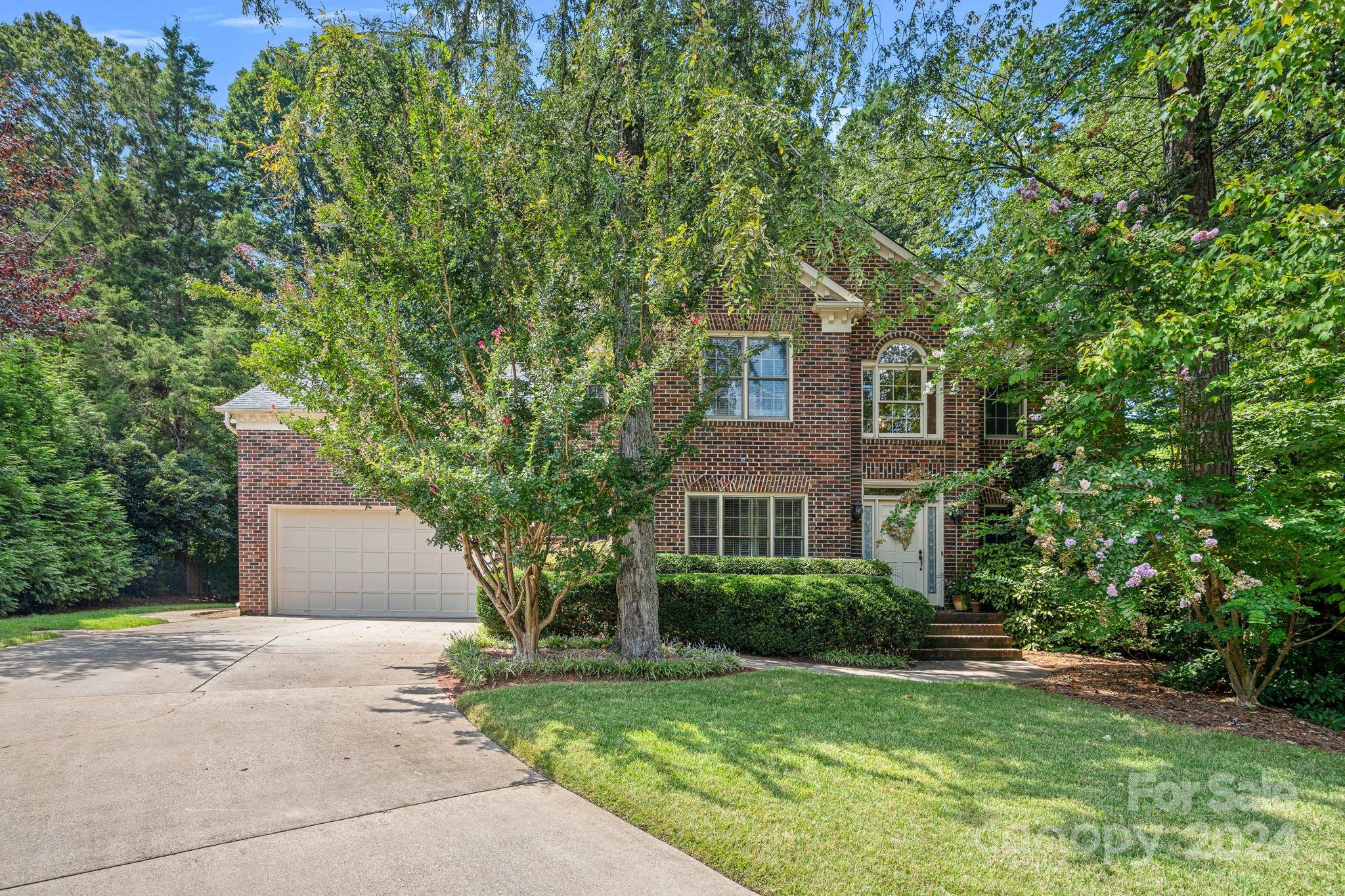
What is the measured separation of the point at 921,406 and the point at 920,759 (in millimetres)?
9656

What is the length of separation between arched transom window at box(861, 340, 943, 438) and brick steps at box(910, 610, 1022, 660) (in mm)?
3724

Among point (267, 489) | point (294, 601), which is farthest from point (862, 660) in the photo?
point (267, 489)

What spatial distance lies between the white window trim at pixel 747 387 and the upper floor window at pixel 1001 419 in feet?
15.4

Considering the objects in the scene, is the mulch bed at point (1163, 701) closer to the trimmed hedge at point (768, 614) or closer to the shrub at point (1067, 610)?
the shrub at point (1067, 610)

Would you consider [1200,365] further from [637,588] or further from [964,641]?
[637,588]

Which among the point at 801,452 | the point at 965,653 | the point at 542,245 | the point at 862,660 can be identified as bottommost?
the point at 965,653

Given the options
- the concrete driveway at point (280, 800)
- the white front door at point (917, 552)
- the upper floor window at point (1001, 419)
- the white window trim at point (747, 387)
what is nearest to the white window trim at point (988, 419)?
the upper floor window at point (1001, 419)

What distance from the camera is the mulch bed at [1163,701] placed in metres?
6.35

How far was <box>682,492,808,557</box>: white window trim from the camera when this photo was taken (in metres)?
12.4

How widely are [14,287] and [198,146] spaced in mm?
16913

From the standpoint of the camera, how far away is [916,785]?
14.7 ft

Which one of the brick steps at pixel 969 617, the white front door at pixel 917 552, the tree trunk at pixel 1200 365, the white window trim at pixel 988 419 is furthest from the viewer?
the white window trim at pixel 988 419

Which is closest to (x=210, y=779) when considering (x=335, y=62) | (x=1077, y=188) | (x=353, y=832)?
(x=353, y=832)

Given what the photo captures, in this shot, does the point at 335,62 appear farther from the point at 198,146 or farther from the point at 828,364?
the point at 198,146
